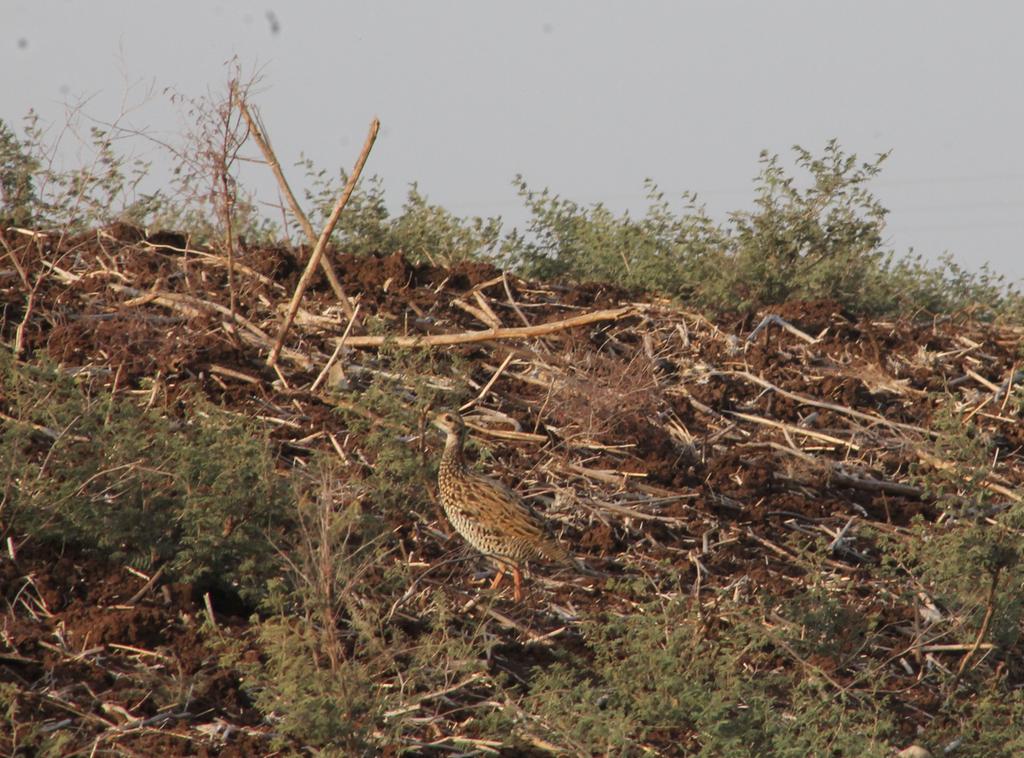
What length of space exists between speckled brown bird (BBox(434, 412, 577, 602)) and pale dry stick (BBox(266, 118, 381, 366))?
70.2 inches

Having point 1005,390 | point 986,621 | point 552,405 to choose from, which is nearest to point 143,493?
point 552,405

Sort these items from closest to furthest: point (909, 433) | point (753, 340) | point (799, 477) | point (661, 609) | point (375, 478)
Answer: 1. point (661, 609)
2. point (375, 478)
3. point (799, 477)
4. point (909, 433)
5. point (753, 340)

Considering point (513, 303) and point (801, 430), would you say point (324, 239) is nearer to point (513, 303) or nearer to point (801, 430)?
point (513, 303)

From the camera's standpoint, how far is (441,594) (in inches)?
252

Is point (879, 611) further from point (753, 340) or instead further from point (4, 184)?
point (4, 184)

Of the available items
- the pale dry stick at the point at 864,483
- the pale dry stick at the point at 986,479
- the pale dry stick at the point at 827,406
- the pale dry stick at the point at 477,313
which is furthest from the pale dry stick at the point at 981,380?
the pale dry stick at the point at 477,313

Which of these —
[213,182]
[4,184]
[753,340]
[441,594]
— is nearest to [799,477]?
[753,340]

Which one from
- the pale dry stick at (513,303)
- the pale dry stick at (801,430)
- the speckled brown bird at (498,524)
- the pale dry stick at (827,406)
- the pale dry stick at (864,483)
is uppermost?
the pale dry stick at (513,303)

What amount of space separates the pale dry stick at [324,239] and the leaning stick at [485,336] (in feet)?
1.54

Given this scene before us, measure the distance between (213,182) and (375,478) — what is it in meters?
2.65

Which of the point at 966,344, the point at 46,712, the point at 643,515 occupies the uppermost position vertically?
the point at 966,344

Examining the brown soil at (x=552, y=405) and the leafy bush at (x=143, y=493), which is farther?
the leafy bush at (x=143, y=493)

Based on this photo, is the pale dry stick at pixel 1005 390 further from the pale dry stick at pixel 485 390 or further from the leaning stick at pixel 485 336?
the pale dry stick at pixel 485 390

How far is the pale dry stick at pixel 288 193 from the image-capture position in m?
9.08
